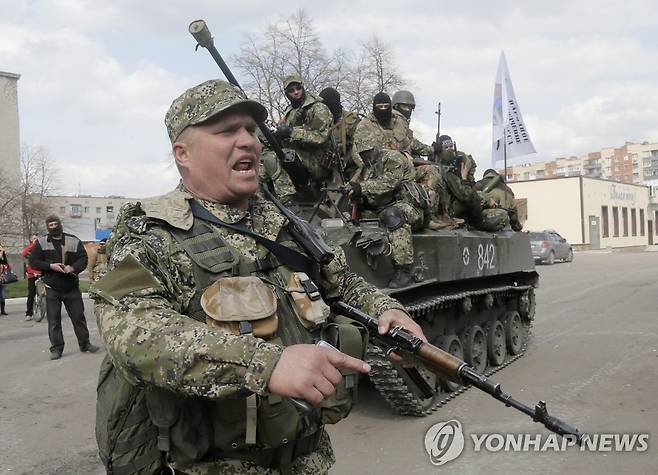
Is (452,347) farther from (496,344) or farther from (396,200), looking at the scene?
(396,200)

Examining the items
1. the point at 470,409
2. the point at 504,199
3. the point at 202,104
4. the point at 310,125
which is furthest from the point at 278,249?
the point at 504,199

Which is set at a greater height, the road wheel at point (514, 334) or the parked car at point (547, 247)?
the parked car at point (547, 247)

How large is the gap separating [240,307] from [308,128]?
5.57m

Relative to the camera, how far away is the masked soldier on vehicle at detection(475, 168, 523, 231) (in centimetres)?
→ 895

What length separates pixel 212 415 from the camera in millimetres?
1899

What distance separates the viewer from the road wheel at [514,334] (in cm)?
875

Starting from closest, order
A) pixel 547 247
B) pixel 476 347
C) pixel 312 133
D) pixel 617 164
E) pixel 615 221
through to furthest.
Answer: pixel 312 133
pixel 476 347
pixel 547 247
pixel 615 221
pixel 617 164

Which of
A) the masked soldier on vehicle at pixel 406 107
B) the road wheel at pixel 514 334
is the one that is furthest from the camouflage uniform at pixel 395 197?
the road wheel at pixel 514 334

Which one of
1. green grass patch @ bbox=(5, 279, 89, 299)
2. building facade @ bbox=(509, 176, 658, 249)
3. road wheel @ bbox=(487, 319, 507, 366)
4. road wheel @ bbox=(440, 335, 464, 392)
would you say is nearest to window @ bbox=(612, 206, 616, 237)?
building facade @ bbox=(509, 176, 658, 249)

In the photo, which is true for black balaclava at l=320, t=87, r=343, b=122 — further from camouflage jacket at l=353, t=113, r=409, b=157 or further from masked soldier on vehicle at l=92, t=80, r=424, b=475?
masked soldier on vehicle at l=92, t=80, r=424, b=475

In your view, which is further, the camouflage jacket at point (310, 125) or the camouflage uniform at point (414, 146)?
the camouflage uniform at point (414, 146)

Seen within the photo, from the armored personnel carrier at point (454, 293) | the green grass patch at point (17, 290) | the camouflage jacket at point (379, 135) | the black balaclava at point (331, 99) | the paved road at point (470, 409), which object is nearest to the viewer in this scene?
the paved road at point (470, 409)

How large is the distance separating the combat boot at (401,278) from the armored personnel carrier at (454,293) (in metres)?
0.06

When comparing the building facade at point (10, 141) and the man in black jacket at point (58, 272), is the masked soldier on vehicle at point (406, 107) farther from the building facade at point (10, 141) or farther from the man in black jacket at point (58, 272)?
the building facade at point (10, 141)
